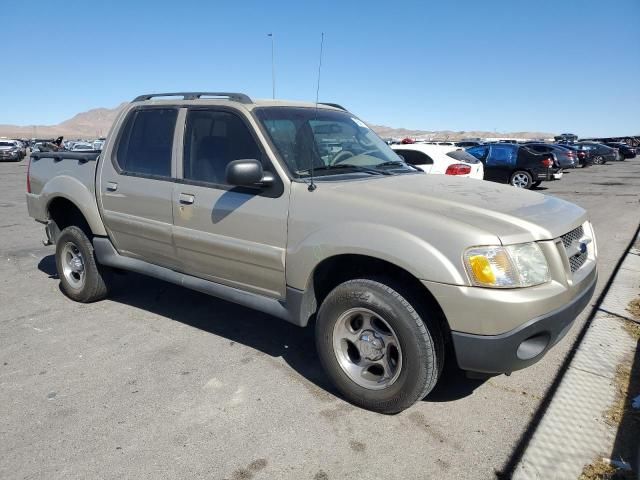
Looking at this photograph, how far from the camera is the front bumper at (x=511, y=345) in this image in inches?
105

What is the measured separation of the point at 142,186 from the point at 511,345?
3.11m

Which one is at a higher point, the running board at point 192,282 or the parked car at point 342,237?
the parked car at point 342,237

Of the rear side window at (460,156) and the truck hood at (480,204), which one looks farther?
the rear side window at (460,156)

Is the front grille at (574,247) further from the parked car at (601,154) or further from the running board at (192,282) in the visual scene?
the parked car at (601,154)

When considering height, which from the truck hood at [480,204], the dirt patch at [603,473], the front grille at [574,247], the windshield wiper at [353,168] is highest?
the windshield wiper at [353,168]

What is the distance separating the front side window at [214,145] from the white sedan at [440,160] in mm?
7475

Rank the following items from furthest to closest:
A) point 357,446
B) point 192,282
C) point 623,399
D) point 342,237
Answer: point 192,282
point 623,399
point 342,237
point 357,446

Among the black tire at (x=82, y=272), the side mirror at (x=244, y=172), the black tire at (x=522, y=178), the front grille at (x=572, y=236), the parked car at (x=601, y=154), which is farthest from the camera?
→ the parked car at (x=601, y=154)

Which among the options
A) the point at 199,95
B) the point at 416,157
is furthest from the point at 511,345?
the point at 416,157

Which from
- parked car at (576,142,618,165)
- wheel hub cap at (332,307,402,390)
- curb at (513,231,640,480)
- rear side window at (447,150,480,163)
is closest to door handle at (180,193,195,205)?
wheel hub cap at (332,307,402,390)

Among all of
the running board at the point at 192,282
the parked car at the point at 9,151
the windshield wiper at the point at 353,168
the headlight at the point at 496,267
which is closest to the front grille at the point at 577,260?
the headlight at the point at 496,267

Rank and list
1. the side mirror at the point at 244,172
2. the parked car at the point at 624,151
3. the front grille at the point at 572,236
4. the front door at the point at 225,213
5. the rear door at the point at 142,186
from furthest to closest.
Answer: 1. the parked car at the point at 624,151
2. the rear door at the point at 142,186
3. the front door at the point at 225,213
4. the side mirror at the point at 244,172
5. the front grille at the point at 572,236

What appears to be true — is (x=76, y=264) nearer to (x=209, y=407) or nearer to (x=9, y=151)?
(x=209, y=407)

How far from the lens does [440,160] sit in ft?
36.8
